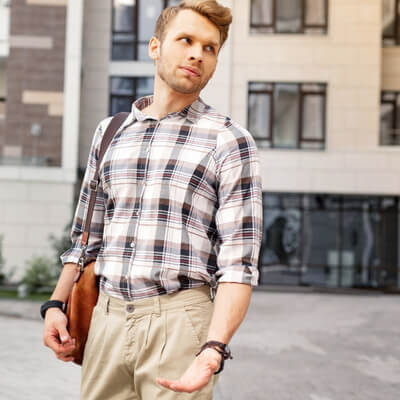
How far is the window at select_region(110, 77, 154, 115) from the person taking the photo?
2073cm

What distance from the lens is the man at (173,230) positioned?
191 centimetres

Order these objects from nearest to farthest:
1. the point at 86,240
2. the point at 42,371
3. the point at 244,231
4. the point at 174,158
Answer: the point at 244,231 < the point at 174,158 < the point at 86,240 < the point at 42,371

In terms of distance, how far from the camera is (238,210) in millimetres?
1887

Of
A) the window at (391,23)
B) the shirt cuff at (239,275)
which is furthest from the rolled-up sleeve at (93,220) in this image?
the window at (391,23)

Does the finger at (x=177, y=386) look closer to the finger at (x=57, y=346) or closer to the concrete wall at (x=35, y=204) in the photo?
the finger at (x=57, y=346)

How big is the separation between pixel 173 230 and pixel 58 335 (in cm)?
55

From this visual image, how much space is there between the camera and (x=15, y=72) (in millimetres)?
20203

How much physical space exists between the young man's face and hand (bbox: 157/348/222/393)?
0.87m

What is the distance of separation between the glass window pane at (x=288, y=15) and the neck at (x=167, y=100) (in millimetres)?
19483

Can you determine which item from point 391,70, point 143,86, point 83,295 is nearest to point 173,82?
point 83,295

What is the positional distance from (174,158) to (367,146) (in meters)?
18.9

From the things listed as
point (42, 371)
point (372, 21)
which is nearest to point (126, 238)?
point (42, 371)

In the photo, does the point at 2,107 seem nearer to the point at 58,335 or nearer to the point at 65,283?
the point at 65,283

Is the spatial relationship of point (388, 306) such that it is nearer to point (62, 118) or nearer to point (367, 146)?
point (367, 146)
